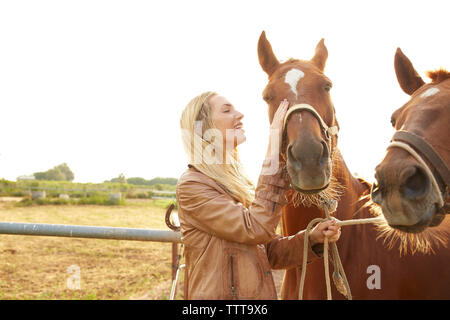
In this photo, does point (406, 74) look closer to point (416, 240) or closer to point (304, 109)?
point (304, 109)

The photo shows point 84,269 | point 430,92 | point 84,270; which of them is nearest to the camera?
point 430,92

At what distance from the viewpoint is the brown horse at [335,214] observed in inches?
88.0

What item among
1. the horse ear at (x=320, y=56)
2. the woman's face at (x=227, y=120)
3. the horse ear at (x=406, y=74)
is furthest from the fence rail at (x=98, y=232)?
the horse ear at (x=406, y=74)

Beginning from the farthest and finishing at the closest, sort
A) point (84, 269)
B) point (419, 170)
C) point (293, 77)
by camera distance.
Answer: point (84, 269), point (293, 77), point (419, 170)

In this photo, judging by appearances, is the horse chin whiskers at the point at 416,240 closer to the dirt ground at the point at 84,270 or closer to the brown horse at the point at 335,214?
the brown horse at the point at 335,214

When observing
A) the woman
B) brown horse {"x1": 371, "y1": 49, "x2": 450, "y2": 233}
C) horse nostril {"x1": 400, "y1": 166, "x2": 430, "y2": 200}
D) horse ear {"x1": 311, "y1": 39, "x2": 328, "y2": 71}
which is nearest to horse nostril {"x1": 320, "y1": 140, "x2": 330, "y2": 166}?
the woman

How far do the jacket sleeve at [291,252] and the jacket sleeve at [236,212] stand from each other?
1.24ft

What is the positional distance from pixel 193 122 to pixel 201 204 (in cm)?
54

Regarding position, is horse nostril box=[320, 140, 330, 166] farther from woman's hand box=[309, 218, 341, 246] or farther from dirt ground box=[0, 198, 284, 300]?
dirt ground box=[0, 198, 284, 300]

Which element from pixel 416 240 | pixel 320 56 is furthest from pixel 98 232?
pixel 416 240

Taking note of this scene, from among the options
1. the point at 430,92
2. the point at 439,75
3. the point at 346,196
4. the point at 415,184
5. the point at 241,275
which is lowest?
the point at 241,275

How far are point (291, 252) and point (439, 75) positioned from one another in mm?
1411

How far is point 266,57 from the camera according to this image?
2.90 meters
